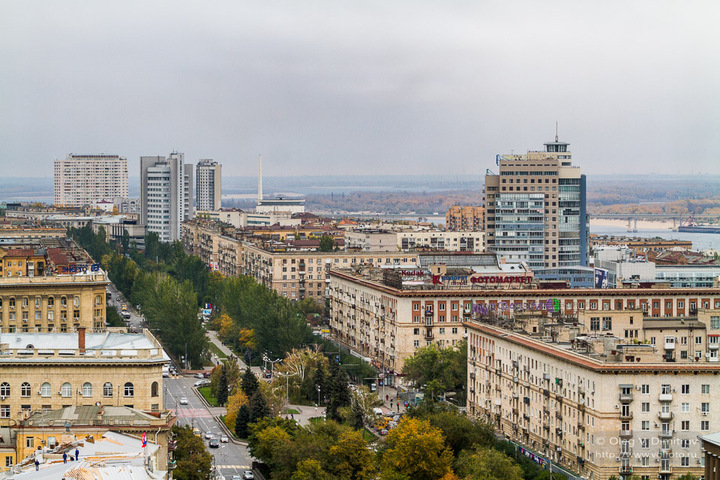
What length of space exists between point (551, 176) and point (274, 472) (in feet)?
374

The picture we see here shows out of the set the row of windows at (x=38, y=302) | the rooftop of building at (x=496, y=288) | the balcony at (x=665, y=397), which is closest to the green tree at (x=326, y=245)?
the rooftop of building at (x=496, y=288)

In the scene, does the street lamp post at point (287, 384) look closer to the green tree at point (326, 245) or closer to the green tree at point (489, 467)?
the green tree at point (489, 467)

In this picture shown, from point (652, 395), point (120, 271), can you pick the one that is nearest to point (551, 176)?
point (120, 271)

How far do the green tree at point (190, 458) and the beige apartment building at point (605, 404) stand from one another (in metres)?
19.2

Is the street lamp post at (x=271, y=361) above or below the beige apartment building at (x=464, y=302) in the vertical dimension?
below

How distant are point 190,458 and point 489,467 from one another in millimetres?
16335

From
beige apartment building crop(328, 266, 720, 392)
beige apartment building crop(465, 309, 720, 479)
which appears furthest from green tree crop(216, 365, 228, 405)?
beige apartment building crop(465, 309, 720, 479)

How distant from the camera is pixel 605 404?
71.0 m

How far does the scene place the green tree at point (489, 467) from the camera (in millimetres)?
66238

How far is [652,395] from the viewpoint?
233 ft

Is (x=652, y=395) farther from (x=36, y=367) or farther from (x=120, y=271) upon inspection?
(x=120, y=271)

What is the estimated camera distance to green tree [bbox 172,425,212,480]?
7038 centimetres

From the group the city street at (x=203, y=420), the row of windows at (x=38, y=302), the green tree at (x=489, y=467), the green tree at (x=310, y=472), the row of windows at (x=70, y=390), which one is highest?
the row of windows at (x=38, y=302)

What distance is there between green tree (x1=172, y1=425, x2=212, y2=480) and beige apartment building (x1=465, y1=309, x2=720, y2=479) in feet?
62.9
